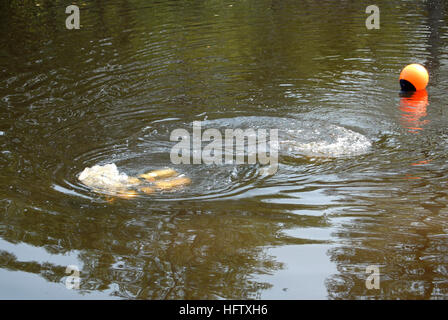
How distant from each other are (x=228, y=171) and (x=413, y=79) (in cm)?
404

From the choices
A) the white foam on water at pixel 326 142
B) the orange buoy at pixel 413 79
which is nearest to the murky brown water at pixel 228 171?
the white foam on water at pixel 326 142

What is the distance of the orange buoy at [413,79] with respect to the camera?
28.1ft

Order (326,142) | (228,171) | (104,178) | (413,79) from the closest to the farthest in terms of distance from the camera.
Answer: (104,178) < (228,171) < (326,142) < (413,79)

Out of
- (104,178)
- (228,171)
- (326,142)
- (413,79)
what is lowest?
(104,178)

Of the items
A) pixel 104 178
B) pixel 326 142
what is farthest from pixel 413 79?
pixel 104 178

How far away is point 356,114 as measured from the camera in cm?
778

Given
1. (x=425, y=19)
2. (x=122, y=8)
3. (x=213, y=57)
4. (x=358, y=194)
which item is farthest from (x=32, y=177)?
(x=122, y=8)

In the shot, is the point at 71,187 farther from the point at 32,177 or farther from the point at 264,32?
the point at 264,32

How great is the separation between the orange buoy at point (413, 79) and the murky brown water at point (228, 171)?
0.66 feet

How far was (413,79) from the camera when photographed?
8.55 meters

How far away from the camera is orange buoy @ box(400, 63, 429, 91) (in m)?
8.55

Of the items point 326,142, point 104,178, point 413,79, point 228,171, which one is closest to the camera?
point 104,178

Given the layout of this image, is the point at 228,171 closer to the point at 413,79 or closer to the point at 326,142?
the point at 326,142

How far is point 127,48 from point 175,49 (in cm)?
115
